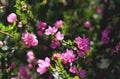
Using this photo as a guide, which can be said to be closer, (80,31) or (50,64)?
(50,64)

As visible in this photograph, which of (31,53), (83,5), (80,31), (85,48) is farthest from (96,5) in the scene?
(85,48)

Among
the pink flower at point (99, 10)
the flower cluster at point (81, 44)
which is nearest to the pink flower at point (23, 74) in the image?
the flower cluster at point (81, 44)

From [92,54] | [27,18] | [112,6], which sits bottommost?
[92,54]

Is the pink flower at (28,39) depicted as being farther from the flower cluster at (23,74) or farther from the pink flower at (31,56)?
the pink flower at (31,56)

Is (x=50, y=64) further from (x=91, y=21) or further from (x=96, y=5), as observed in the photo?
(x=96, y=5)

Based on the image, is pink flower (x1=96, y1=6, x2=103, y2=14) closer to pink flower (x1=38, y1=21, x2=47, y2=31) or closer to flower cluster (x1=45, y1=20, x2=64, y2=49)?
pink flower (x1=38, y1=21, x2=47, y2=31)

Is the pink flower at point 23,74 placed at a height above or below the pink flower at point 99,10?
below

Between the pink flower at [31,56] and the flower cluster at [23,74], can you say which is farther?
the pink flower at [31,56]

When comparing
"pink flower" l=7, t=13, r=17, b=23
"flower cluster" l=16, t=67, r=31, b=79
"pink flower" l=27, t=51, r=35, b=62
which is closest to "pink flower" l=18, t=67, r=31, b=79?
"flower cluster" l=16, t=67, r=31, b=79
